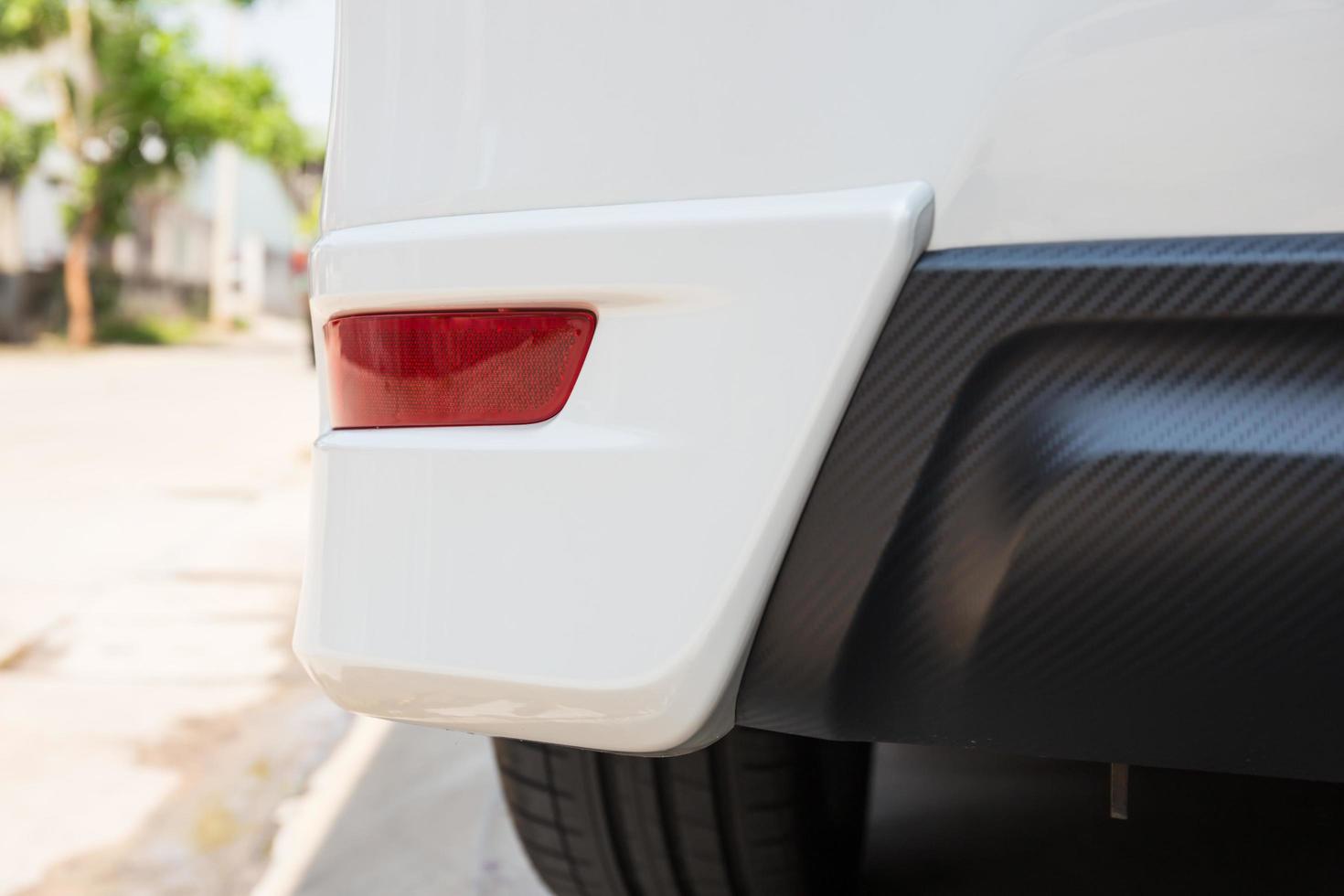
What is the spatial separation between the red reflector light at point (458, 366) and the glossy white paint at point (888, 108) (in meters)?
0.08

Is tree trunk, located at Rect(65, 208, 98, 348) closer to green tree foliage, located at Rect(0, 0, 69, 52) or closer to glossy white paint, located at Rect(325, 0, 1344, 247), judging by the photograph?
green tree foliage, located at Rect(0, 0, 69, 52)

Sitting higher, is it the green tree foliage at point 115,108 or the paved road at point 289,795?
the green tree foliage at point 115,108

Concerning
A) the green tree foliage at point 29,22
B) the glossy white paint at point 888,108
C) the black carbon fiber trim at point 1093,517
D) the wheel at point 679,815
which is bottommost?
the wheel at point 679,815

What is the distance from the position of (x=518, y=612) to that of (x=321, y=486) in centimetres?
21

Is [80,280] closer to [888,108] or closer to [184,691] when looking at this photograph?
[184,691]

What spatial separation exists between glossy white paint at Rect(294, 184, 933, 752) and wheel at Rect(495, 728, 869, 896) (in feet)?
1.36

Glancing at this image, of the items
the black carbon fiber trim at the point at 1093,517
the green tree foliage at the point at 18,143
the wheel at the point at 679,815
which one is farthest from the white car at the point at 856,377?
the green tree foliage at the point at 18,143

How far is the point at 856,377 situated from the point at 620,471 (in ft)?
0.54

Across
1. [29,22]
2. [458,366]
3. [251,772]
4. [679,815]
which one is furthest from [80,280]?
[458,366]

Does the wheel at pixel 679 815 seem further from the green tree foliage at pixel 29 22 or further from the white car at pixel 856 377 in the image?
the green tree foliage at pixel 29 22

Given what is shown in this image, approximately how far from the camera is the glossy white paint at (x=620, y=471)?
0.83 m

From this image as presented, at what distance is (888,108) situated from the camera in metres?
0.83

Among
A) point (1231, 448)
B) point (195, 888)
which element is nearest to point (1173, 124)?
point (1231, 448)

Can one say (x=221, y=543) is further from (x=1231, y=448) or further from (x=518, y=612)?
(x=1231, y=448)
